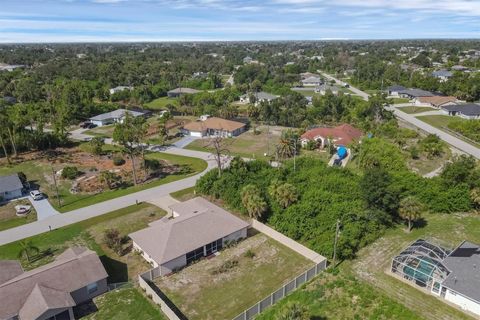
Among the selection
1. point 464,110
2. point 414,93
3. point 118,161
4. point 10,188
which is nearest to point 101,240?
point 10,188

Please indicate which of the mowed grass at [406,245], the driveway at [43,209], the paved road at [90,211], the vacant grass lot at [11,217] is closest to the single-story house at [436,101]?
the mowed grass at [406,245]

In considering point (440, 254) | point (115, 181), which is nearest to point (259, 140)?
point (115, 181)

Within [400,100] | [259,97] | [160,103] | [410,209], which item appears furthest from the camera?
[160,103]

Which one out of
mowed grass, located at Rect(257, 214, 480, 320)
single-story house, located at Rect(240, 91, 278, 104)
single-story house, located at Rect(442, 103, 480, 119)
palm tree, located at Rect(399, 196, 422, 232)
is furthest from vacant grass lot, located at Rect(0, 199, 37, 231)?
single-story house, located at Rect(442, 103, 480, 119)

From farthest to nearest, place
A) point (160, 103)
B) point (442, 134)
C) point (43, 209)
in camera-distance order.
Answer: point (160, 103) → point (442, 134) → point (43, 209)

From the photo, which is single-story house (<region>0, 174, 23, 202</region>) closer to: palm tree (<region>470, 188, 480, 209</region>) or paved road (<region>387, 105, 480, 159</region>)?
palm tree (<region>470, 188, 480, 209</region>)

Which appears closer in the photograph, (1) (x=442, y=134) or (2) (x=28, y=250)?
(2) (x=28, y=250)

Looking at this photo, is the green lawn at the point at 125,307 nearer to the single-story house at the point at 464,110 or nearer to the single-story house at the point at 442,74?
the single-story house at the point at 464,110

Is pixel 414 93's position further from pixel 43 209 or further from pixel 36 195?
pixel 43 209
